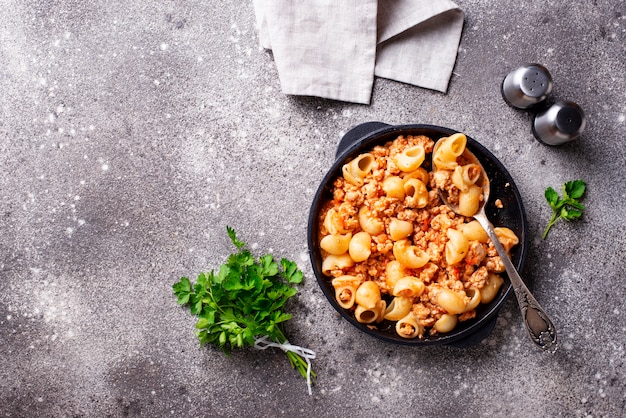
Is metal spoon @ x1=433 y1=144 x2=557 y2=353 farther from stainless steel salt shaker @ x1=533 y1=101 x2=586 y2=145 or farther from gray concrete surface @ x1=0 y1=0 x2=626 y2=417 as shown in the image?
stainless steel salt shaker @ x1=533 y1=101 x2=586 y2=145

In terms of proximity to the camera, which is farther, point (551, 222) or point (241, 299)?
point (551, 222)

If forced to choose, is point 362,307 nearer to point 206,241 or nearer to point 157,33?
point 206,241

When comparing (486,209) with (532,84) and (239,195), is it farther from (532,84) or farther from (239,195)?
(239,195)

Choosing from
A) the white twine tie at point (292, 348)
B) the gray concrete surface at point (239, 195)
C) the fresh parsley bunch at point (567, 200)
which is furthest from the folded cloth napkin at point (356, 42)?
the white twine tie at point (292, 348)

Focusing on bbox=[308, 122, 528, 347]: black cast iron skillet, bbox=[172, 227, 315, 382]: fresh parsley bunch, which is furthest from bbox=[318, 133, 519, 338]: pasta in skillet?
bbox=[172, 227, 315, 382]: fresh parsley bunch

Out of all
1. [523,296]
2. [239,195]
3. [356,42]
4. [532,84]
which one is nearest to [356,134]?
[356,42]

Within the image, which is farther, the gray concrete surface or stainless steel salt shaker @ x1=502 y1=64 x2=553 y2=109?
the gray concrete surface

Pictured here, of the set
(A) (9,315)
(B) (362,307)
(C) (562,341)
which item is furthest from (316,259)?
(A) (9,315)
